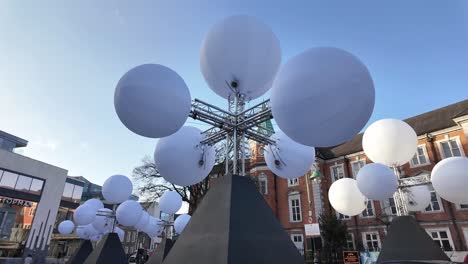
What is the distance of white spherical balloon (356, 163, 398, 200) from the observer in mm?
6812

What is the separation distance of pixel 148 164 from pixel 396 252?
21.2 m

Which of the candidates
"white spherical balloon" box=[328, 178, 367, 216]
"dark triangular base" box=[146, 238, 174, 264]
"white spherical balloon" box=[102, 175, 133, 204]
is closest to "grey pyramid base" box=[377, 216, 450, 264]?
"white spherical balloon" box=[328, 178, 367, 216]

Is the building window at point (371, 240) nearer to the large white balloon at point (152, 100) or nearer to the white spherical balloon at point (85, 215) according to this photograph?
the white spherical balloon at point (85, 215)

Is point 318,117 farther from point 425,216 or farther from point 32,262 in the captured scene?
point 32,262

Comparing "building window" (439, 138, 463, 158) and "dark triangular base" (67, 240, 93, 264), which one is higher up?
"building window" (439, 138, 463, 158)

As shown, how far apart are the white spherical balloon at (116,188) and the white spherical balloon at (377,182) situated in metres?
8.13

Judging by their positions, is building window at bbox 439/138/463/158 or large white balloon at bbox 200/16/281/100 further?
building window at bbox 439/138/463/158

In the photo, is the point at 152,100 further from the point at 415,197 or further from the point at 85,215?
the point at 85,215

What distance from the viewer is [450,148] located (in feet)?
64.1

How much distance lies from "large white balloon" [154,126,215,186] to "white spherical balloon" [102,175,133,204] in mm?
6289

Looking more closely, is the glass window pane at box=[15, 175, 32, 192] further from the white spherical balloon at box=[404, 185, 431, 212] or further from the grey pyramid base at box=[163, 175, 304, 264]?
the white spherical balloon at box=[404, 185, 431, 212]

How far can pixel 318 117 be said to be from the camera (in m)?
2.34

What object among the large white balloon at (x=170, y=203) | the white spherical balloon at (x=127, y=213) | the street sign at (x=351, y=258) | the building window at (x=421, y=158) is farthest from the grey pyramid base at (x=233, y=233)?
the building window at (x=421, y=158)

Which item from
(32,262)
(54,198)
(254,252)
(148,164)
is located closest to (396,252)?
(254,252)
